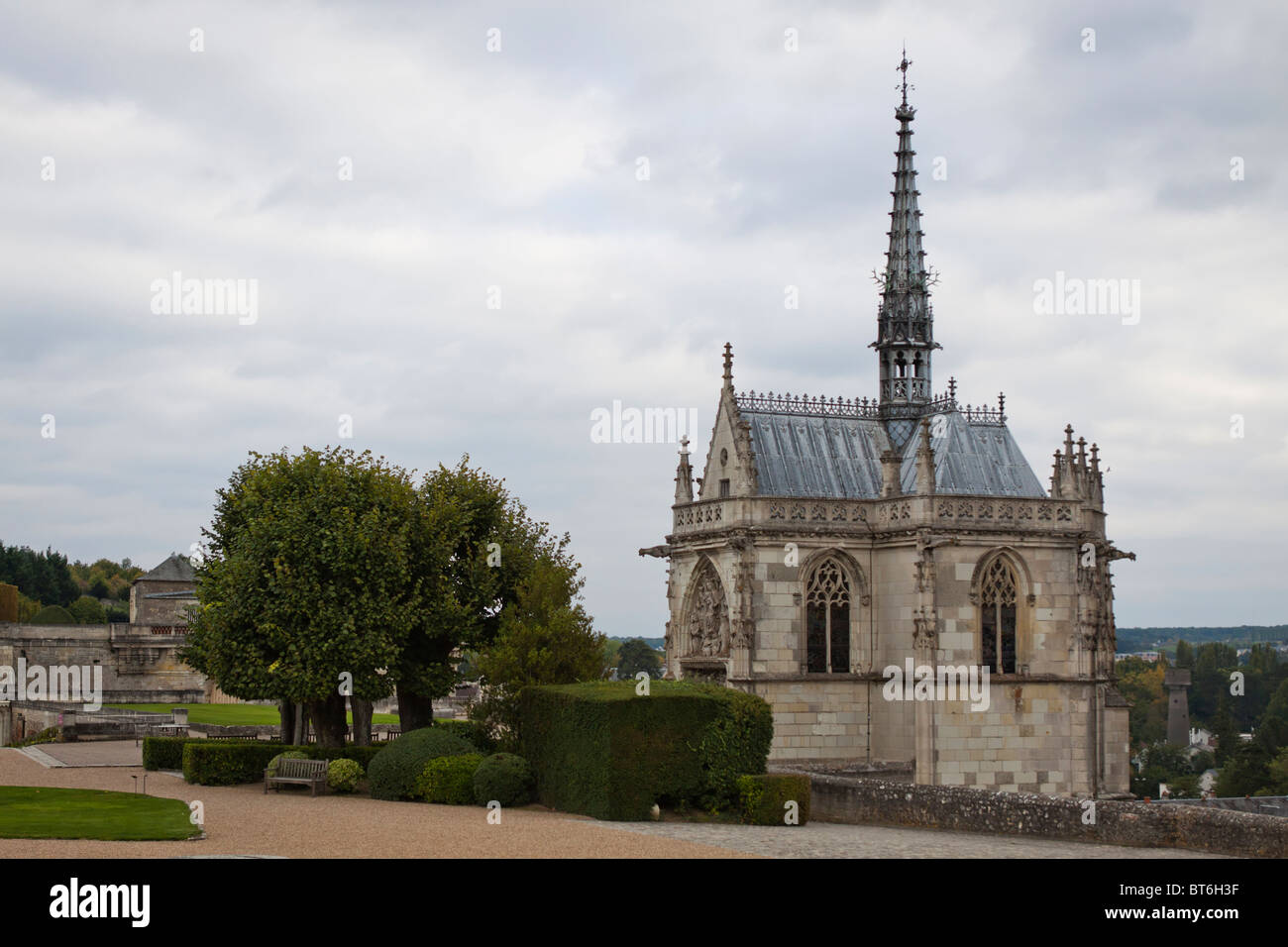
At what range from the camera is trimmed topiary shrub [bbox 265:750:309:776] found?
34.4 metres

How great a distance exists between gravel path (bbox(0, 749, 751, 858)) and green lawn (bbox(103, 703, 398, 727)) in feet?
87.4

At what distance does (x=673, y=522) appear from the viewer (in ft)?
148

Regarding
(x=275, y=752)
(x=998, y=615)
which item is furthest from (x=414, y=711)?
(x=998, y=615)

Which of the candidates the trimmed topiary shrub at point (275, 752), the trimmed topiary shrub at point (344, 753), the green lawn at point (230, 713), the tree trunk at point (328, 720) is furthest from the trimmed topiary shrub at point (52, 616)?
the trimmed topiary shrub at point (344, 753)

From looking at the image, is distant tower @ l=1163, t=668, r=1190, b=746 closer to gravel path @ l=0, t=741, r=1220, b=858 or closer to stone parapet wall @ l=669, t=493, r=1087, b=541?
stone parapet wall @ l=669, t=493, r=1087, b=541

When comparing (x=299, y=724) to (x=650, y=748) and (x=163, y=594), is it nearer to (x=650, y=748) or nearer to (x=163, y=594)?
(x=650, y=748)

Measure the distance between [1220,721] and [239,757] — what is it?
355ft

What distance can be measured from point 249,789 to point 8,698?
39.6m

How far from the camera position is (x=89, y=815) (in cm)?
2708

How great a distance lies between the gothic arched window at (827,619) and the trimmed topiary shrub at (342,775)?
13.7 m

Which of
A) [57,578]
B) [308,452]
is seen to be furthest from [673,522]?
[57,578]

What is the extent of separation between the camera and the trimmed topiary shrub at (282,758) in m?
34.4

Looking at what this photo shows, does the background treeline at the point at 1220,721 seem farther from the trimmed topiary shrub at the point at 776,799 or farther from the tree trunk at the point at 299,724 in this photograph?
the trimmed topiary shrub at the point at 776,799
